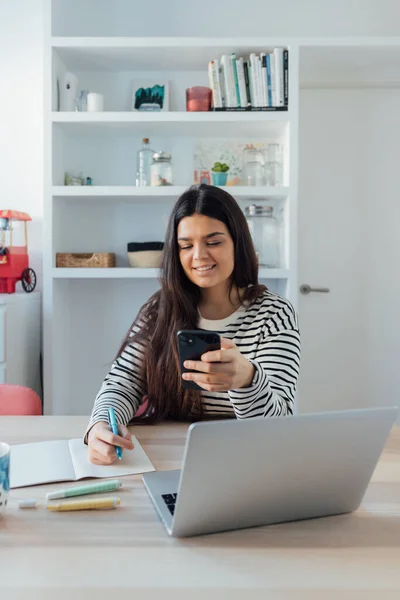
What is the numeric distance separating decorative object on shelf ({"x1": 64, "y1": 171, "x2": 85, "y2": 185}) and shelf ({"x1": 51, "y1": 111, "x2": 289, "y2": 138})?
219 millimetres

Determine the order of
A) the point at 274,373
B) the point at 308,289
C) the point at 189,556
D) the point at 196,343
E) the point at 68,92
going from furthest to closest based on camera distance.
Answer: the point at 308,289 < the point at 68,92 < the point at 274,373 < the point at 196,343 < the point at 189,556

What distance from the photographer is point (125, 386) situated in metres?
1.34

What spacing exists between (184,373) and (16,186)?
7.03 ft

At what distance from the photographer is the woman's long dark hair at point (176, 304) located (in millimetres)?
1318

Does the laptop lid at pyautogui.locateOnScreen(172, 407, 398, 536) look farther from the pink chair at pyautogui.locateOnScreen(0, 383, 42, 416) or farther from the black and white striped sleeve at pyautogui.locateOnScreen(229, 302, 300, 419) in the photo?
the pink chair at pyautogui.locateOnScreen(0, 383, 42, 416)

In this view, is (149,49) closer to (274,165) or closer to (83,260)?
(274,165)

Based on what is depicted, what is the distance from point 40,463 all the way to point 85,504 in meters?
0.21

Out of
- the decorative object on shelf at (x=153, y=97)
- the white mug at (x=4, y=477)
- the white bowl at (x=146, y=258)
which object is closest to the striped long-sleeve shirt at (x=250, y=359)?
the white mug at (x=4, y=477)

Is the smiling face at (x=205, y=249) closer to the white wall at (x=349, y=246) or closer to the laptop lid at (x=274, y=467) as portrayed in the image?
the laptop lid at (x=274, y=467)

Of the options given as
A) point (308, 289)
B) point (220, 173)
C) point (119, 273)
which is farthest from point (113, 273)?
point (308, 289)

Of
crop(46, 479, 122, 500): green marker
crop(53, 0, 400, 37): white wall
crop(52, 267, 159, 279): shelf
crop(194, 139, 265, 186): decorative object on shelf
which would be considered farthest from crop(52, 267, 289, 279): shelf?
crop(46, 479, 122, 500): green marker

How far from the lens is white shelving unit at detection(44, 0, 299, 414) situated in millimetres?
2484

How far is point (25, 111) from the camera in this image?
2.79 meters

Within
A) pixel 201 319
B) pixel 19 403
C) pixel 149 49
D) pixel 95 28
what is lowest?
pixel 19 403
